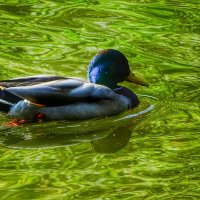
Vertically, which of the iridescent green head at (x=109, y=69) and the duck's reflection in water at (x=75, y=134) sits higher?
the iridescent green head at (x=109, y=69)

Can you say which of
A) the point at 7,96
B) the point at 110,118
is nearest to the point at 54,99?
the point at 7,96

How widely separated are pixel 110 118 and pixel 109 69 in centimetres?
78

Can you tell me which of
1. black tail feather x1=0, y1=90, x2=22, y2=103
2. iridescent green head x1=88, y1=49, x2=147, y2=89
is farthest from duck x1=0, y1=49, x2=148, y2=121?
iridescent green head x1=88, y1=49, x2=147, y2=89

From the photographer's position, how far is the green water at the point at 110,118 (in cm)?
805

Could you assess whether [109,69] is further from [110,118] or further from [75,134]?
[75,134]

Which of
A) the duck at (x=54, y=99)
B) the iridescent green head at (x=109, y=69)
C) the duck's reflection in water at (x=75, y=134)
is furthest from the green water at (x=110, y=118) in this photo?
the iridescent green head at (x=109, y=69)

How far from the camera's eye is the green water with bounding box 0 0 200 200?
26.4ft

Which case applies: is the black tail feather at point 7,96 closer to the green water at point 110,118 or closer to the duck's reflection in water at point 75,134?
the green water at point 110,118

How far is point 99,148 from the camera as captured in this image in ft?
30.3

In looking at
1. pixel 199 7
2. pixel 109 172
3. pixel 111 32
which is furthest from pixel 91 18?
pixel 109 172

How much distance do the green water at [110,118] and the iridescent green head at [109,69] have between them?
0.32 metres

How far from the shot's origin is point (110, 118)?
10.3m

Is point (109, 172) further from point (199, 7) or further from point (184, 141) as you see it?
point (199, 7)

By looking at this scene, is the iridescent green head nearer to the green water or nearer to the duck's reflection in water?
the green water
